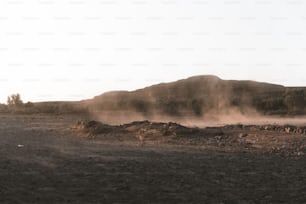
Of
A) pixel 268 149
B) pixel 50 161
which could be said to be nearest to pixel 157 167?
→ pixel 50 161

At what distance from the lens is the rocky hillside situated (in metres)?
43.3

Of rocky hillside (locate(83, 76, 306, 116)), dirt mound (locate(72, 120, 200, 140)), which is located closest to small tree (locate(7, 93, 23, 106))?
rocky hillside (locate(83, 76, 306, 116))

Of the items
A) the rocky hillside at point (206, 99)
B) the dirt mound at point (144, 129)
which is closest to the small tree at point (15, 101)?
the rocky hillside at point (206, 99)

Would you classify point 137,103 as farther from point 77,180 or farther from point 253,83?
point 77,180

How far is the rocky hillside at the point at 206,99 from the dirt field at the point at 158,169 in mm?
22575

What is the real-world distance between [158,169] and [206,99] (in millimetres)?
38389

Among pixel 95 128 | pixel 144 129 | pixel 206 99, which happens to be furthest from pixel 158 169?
pixel 206 99

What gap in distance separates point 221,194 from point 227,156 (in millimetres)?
5421

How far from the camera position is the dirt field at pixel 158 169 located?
31.1 feet

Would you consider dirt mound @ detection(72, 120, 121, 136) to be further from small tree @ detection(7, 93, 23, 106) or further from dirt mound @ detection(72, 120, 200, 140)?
small tree @ detection(7, 93, 23, 106)

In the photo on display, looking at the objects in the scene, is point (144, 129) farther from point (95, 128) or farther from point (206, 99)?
point (206, 99)

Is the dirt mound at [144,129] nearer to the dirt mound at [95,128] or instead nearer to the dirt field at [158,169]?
the dirt mound at [95,128]

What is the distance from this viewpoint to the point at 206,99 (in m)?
50.5

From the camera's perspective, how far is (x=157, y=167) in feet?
41.9
